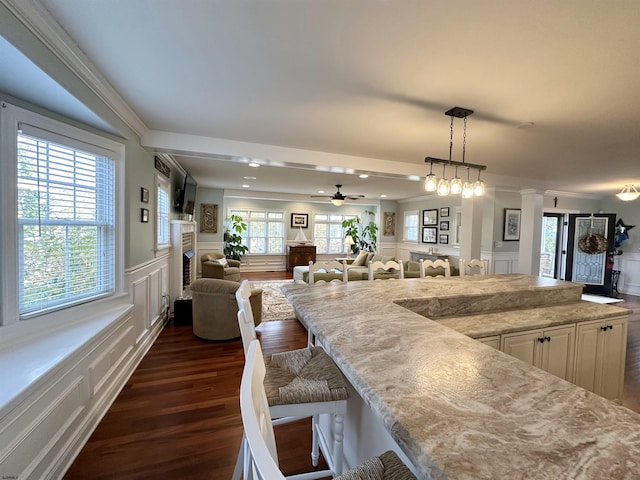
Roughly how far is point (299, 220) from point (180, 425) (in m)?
7.46

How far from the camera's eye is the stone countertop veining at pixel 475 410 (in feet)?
1.86

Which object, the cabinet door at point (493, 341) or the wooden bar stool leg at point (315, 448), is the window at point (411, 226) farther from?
→ the wooden bar stool leg at point (315, 448)

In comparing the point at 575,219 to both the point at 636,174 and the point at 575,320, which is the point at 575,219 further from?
the point at 575,320

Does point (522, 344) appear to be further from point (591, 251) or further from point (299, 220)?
point (299, 220)

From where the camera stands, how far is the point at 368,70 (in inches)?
66.2

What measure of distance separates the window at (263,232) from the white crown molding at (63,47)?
6.53 meters

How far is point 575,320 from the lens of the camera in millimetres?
2133

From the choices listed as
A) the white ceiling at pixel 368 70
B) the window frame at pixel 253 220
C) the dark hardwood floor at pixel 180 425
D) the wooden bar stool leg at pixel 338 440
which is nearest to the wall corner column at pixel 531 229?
the white ceiling at pixel 368 70

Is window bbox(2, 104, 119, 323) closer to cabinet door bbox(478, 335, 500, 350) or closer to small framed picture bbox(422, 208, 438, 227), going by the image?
cabinet door bbox(478, 335, 500, 350)

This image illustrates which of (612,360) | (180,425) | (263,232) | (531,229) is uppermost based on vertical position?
(531,229)

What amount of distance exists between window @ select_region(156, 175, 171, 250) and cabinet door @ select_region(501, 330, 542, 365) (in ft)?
12.6

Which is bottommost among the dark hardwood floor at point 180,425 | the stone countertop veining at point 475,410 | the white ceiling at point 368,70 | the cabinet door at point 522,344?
the dark hardwood floor at point 180,425

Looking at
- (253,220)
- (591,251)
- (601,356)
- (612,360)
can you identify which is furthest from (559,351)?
(253,220)

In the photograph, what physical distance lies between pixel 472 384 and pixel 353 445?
0.87 metres
